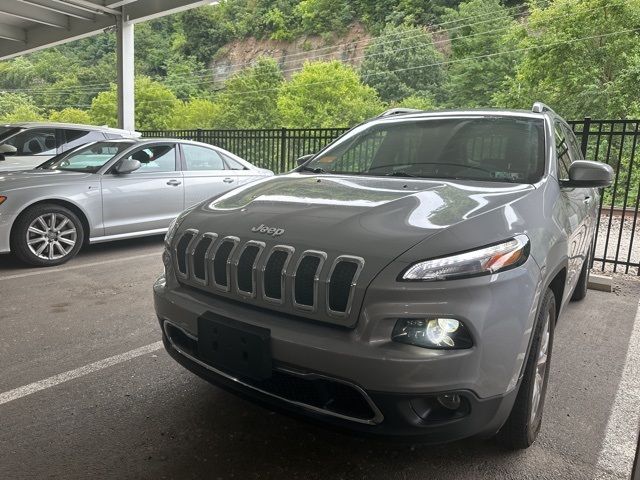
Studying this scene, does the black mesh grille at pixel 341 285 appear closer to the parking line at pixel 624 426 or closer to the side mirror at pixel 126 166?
the parking line at pixel 624 426

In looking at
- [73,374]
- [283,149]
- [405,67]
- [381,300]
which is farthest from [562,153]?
[405,67]

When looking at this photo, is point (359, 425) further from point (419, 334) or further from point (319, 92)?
point (319, 92)

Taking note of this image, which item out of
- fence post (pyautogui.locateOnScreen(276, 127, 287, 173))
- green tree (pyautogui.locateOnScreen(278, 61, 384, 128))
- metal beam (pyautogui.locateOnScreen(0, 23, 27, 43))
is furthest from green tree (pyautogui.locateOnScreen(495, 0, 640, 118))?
green tree (pyautogui.locateOnScreen(278, 61, 384, 128))

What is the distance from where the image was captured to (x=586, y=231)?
3777mm

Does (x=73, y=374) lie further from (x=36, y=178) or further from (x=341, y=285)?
(x=36, y=178)

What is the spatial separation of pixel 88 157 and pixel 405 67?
6273 cm

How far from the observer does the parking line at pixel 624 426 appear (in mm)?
2432

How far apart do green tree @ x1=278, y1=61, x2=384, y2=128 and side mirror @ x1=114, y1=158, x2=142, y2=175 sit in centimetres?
4482

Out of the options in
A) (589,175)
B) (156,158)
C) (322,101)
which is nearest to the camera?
(589,175)

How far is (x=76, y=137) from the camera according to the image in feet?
29.1

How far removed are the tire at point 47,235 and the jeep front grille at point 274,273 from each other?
409 centimetres

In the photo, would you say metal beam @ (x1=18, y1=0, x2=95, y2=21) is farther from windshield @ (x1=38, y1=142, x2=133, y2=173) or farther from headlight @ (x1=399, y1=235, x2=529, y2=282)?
headlight @ (x1=399, y1=235, x2=529, y2=282)

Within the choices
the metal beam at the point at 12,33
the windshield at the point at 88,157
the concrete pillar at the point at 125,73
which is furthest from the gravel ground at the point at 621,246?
the metal beam at the point at 12,33

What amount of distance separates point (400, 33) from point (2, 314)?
230 ft
